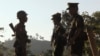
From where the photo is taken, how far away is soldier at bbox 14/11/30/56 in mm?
9906

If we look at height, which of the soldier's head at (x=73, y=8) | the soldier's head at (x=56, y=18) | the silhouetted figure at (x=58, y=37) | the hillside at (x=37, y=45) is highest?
the soldier's head at (x=73, y=8)

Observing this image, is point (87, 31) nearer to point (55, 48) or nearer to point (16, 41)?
point (55, 48)

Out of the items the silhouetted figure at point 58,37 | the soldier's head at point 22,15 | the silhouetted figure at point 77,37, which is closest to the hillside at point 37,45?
the silhouetted figure at point 58,37

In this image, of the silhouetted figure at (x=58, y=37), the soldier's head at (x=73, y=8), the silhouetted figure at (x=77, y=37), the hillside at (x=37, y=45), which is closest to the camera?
the silhouetted figure at (x=77, y=37)

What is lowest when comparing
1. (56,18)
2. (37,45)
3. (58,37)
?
(37,45)

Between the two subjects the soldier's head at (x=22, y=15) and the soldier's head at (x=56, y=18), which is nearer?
the soldier's head at (x=22, y=15)

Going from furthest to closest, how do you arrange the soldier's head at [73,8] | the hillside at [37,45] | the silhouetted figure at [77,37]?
the hillside at [37,45], the soldier's head at [73,8], the silhouetted figure at [77,37]

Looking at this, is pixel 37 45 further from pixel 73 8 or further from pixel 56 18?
pixel 73 8

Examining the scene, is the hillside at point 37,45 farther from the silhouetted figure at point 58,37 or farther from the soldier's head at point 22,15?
the soldier's head at point 22,15

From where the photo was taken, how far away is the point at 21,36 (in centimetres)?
997

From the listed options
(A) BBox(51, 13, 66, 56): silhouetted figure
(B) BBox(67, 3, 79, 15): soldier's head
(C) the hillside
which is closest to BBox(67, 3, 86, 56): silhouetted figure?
(B) BBox(67, 3, 79, 15): soldier's head

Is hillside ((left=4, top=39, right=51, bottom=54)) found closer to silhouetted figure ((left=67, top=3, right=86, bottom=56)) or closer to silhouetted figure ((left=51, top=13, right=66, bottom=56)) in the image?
silhouetted figure ((left=51, top=13, right=66, bottom=56))

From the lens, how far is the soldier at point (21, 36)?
991cm

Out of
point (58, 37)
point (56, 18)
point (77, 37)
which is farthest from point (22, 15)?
point (77, 37)
